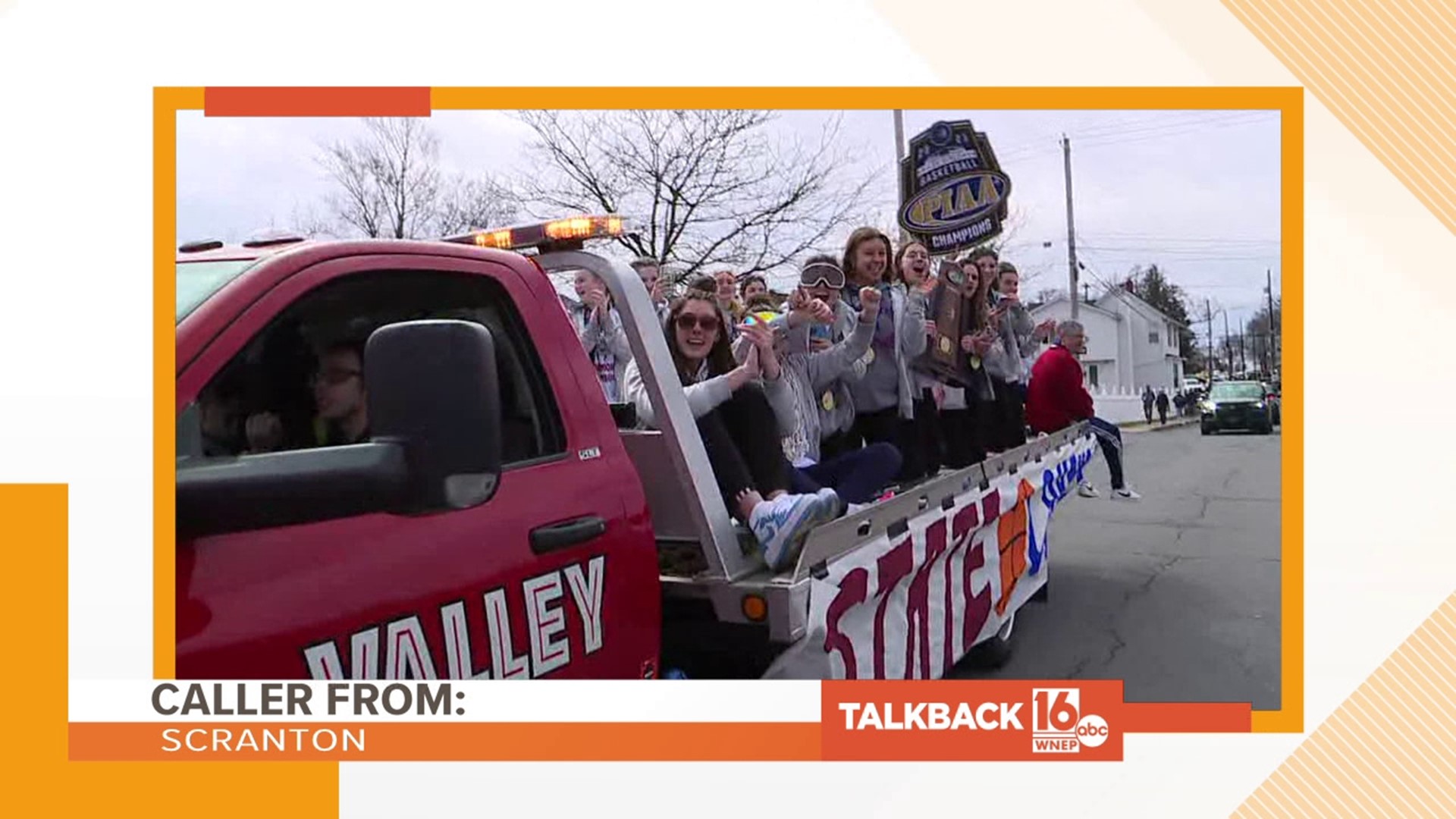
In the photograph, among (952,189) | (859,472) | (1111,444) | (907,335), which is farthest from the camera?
(1111,444)

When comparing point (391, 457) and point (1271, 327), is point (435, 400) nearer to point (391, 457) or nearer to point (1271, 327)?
point (391, 457)

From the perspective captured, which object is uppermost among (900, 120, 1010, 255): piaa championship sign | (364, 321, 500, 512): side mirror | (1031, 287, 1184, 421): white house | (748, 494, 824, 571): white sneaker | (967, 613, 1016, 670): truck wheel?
(900, 120, 1010, 255): piaa championship sign

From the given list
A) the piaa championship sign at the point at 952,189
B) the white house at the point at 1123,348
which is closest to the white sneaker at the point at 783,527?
the piaa championship sign at the point at 952,189

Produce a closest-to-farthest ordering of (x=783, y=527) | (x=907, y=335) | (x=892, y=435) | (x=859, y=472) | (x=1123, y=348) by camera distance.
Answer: (x=783, y=527) < (x=859, y=472) < (x=907, y=335) < (x=892, y=435) < (x=1123, y=348)

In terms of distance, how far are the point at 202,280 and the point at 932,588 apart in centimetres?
245

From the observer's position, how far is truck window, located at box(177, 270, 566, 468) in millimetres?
1883

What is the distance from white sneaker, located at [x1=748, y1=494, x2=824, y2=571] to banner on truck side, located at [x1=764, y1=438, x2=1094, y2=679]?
0.11 m

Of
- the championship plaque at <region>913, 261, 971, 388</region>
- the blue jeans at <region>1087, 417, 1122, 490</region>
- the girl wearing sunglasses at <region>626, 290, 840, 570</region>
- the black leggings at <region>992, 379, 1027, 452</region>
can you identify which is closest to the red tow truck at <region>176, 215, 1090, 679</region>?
the girl wearing sunglasses at <region>626, 290, 840, 570</region>

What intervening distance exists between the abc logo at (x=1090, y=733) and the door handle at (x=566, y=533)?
125cm

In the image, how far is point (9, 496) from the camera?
2211 mm

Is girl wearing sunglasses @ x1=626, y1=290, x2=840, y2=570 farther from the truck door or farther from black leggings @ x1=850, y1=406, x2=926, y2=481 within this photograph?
black leggings @ x1=850, y1=406, x2=926, y2=481

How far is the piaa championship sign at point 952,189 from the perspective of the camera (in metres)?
3.43

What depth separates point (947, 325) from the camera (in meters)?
5.00

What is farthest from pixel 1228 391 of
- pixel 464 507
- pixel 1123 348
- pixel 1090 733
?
pixel 464 507
